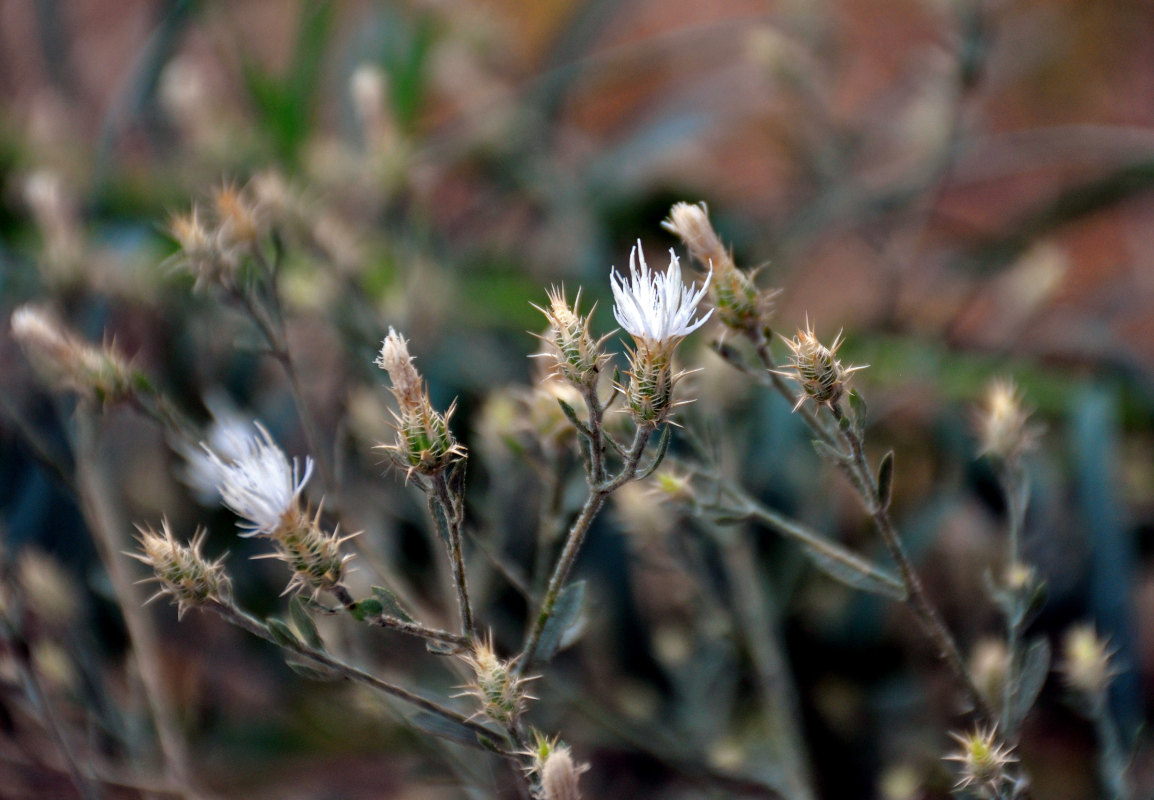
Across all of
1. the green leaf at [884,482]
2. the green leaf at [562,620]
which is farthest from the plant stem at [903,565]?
the green leaf at [562,620]

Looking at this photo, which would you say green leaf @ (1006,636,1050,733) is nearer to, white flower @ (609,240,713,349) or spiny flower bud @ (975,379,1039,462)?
spiny flower bud @ (975,379,1039,462)

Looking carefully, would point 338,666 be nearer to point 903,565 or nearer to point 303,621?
point 303,621

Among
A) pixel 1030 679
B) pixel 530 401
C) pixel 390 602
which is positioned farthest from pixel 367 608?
pixel 1030 679

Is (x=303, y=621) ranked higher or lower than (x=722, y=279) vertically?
lower

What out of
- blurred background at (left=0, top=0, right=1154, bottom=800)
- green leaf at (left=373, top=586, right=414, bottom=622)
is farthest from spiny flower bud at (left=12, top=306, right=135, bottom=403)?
green leaf at (left=373, top=586, right=414, bottom=622)

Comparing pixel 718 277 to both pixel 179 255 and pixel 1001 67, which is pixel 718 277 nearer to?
pixel 179 255

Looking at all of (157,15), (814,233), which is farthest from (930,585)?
(157,15)
